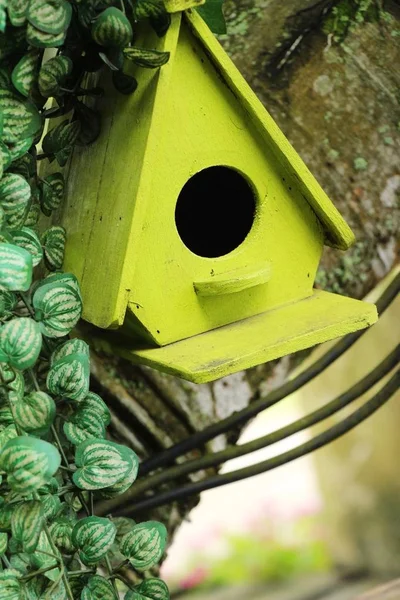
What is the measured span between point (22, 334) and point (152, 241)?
0.18 m

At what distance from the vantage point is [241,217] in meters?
0.95

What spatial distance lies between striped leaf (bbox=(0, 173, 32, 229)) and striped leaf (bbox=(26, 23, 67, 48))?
4.4 inches

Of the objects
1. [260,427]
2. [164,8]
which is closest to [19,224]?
[164,8]

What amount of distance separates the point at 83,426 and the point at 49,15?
36 centimetres

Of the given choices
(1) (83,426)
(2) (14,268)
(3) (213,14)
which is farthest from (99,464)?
(3) (213,14)

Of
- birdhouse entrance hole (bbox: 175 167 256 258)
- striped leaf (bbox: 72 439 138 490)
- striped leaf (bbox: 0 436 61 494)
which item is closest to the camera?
striped leaf (bbox: 0 436 61 494)

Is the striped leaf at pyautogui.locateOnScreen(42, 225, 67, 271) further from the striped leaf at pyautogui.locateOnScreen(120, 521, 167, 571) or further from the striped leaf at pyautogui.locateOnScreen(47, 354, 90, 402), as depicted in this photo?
the striped leaf at pyautogui.locateOnScreen(120, 521, 167, 571)

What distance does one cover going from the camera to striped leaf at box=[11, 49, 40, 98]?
0.72 m

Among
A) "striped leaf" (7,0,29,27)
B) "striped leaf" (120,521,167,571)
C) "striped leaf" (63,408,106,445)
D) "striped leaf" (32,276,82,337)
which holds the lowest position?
"striped leaf" (120,521,167,571)

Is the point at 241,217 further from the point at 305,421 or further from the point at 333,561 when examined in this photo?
the point at 333,561

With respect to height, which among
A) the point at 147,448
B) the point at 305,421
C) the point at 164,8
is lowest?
the point at 147,448

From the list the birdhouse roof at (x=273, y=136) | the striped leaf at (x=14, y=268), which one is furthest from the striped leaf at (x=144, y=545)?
A: the birdhouse roof at (x=273, y=136)

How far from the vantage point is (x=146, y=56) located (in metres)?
0.71

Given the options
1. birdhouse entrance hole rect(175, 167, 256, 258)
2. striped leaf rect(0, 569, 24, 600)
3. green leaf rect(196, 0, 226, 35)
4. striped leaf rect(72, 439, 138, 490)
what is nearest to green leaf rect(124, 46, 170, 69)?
green leaf rect(196, 0, 226, 35)
